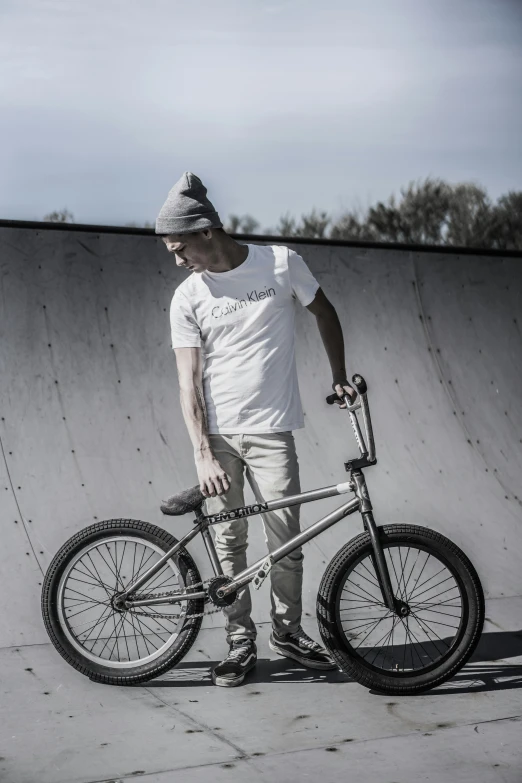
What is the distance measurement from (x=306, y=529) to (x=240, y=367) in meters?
0.68

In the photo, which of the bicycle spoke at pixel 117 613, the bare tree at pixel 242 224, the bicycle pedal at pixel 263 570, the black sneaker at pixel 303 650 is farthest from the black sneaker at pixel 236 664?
the bare tree at pixel 242 224

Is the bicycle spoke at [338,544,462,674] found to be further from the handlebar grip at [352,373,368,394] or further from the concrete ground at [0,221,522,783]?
the handlebar grip at [352,373,368,394]

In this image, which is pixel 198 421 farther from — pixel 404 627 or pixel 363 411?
pixel 404 627

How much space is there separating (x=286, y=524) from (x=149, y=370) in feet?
6.37

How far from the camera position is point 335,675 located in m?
3.77

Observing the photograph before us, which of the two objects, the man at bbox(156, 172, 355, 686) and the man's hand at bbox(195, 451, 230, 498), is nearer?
the man's hand at bbox(195, 451, 230, 498)

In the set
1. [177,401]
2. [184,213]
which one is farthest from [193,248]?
[177,401]

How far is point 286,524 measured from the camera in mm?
3705

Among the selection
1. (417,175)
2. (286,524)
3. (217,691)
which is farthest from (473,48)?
(217,691)

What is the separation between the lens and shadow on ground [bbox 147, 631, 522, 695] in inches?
142

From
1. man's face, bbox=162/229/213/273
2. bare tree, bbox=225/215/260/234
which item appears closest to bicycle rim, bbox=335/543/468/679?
man's face, bbox=162/229/213/273

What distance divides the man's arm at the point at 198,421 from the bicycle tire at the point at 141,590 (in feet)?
0.98

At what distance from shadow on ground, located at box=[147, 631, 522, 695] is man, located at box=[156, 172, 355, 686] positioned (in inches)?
4.4

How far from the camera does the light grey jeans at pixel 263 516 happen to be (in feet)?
12.1
